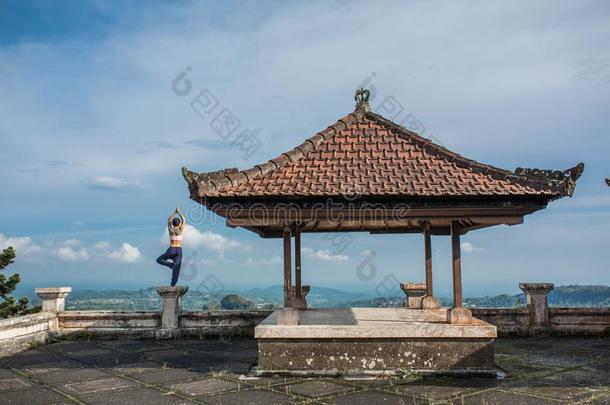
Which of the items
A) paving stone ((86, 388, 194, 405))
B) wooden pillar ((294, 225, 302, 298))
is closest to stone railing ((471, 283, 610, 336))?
wooden pillar ((294, 225, 302, 298))

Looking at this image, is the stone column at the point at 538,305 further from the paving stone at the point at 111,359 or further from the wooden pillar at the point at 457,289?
the paving stone at the point at 111,359

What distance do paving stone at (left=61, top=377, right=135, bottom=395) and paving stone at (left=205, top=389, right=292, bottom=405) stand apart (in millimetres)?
1799

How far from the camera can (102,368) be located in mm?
10180

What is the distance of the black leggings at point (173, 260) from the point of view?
14430 millimetres

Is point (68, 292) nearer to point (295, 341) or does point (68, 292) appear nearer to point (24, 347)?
point (24, 347)

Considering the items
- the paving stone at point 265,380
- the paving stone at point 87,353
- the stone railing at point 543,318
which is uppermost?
the stone railing at point 543,318

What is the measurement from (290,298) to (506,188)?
412 cm

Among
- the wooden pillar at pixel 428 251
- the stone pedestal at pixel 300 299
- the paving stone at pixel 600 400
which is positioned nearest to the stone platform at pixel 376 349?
the stone pedestal at pixel 300 299

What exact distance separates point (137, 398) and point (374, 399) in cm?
331

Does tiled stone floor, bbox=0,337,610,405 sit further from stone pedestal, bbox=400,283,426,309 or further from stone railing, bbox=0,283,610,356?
stone pedestal, bbox=400,283,426,309

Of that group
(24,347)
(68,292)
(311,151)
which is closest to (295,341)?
(311,151)

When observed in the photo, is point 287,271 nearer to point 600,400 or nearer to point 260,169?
point 260,169

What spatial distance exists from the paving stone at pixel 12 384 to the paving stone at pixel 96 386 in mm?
717

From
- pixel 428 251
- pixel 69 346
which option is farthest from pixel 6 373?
pixel 428 251
